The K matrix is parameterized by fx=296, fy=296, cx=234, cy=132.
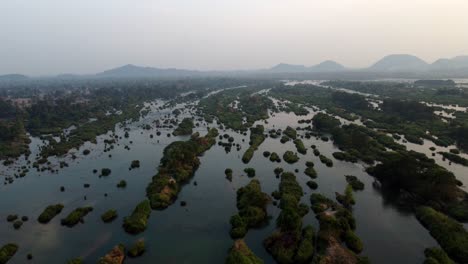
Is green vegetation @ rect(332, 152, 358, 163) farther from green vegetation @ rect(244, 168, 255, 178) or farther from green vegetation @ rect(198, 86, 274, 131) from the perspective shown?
green vegetation @ rect(198, 86, 274, 131)

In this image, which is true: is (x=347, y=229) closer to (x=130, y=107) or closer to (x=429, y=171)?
(x=429, y=171)

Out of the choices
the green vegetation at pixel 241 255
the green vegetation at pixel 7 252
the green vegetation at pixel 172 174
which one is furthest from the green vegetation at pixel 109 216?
the green vegetation at pixel 241 255

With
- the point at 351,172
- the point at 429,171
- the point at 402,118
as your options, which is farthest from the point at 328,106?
the point at 429,171

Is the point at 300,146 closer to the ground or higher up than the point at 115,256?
closer to the ground

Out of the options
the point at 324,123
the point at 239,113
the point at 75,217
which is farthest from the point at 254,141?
the point at 75,217

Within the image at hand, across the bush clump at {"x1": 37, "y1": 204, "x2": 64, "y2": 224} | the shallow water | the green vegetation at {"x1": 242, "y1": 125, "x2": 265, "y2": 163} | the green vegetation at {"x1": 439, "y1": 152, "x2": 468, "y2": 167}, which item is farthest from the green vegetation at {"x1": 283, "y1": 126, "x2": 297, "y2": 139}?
the bush clump at {"x1": 37, "y1": 204, "x2": 64, "y2": 224}

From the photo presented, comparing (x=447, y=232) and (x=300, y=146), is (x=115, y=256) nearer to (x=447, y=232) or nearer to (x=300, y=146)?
(x=447, y=232)
